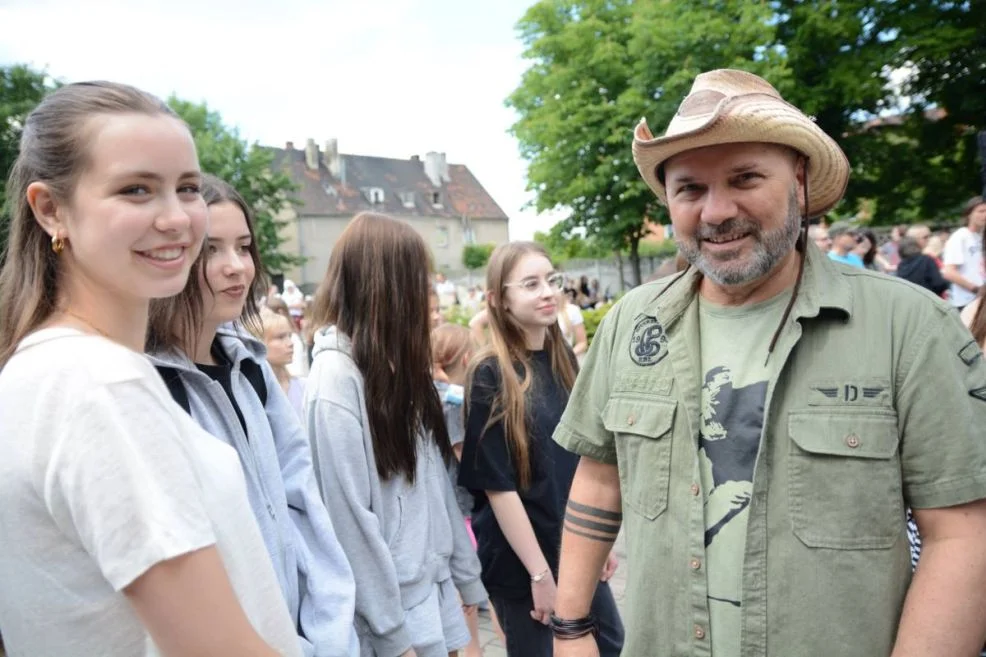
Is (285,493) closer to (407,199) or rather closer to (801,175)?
(801,175)

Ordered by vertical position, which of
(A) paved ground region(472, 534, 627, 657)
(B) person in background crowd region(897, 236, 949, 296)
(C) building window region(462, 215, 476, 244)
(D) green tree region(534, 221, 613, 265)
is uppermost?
(C) building window region(462, 215, 476, 244)

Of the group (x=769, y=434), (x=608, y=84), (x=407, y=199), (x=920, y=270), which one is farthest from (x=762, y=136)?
(x=407, y=199)

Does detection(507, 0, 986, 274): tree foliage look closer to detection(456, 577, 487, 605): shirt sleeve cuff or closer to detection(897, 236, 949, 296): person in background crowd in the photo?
detection(897, 236, 949, 296): person in background crowd

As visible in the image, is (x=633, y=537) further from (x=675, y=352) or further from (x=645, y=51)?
(x=645, y=51)

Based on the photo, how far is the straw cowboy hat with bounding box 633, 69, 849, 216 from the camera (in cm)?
185

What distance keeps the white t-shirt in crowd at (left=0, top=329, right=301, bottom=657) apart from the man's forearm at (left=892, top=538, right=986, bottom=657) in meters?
1.48

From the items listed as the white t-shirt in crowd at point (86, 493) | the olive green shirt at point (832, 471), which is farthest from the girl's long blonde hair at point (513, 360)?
the white t-shirt in crowd at point (86, 493)

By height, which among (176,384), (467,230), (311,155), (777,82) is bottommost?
(176,384)

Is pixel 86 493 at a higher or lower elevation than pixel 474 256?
lower

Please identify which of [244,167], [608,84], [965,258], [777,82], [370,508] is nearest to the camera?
[370,508]

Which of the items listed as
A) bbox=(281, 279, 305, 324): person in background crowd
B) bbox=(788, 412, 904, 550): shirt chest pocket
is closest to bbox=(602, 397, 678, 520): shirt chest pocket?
bbox=(788, 412, 904, 550): shirt chest pocket

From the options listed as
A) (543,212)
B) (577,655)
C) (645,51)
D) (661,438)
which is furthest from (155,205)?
(543,212)

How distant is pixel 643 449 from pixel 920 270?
717 cm

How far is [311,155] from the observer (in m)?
56.7
